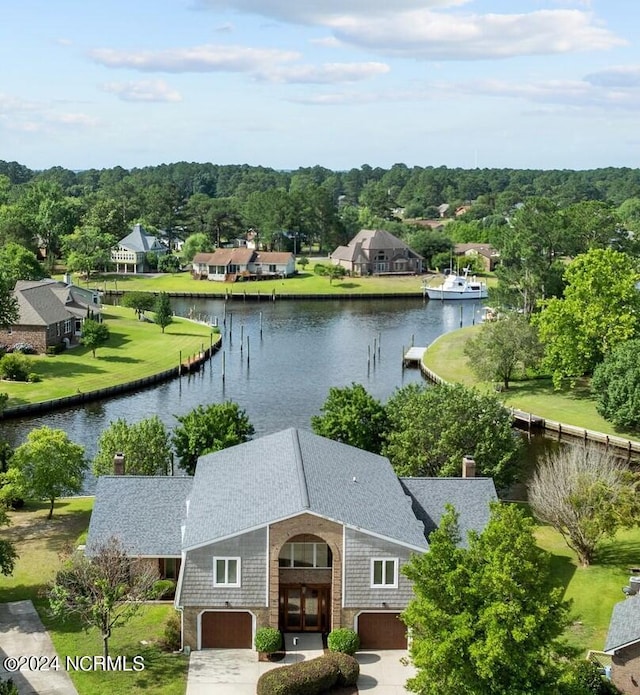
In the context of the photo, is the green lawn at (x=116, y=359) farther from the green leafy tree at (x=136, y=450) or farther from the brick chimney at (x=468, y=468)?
the brick chimney at (x=468, y=468)

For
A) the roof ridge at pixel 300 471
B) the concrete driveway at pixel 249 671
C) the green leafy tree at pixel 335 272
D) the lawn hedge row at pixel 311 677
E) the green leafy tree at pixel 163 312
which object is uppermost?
the green leafy tree at pixel 335 272

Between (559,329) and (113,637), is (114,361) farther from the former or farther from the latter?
(113,637)

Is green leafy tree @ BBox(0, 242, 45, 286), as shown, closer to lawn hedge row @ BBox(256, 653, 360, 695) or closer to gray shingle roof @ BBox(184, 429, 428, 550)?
gray shingle roof @ BBox(184, 429, 428, 550)

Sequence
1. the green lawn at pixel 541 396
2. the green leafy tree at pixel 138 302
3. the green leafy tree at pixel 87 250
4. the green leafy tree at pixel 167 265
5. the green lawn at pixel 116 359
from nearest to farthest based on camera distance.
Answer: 1. the green lawn at pixel 541 396
2. the green lawn at pixel 116 359
3. the green leafy tree at pixel 138 302
4. the green leafy tree at pixel 87 250
5. the green leafy tree at pixel 167 265

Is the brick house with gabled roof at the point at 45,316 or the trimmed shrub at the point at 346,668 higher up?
the brick house with gabled roof at the point at 45,316

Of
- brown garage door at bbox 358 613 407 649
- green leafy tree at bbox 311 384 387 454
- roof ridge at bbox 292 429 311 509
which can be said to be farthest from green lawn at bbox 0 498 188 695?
green leafy tree at bbox 311 384 387 454

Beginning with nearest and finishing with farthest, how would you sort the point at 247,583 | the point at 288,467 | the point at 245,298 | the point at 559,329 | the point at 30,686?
1. the point at 30,686
2. the point at 247,583
3. the point at 288,467
4. the point at 559,329
5. the point at 245,298


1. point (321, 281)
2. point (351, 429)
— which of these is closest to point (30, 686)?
point (351, 429)

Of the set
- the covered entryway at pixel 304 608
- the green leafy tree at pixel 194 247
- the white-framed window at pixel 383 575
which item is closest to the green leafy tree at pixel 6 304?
the covered entryway at pixel 304 608
